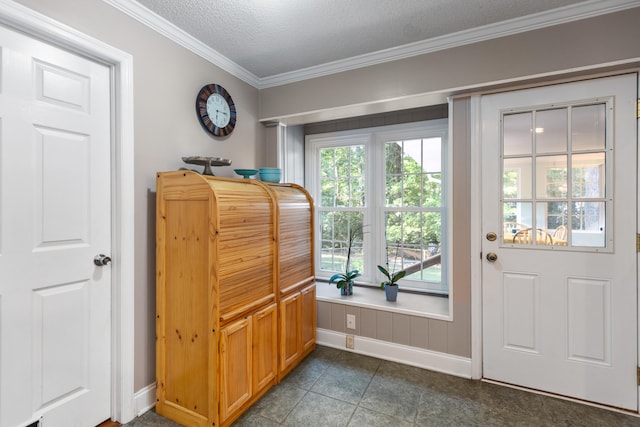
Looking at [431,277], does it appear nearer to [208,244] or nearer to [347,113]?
[347,113]

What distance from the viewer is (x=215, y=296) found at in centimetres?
158

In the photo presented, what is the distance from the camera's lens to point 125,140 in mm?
1707

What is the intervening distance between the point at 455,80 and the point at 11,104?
2505 millimetres

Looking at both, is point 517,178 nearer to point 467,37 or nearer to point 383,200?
point 467,37

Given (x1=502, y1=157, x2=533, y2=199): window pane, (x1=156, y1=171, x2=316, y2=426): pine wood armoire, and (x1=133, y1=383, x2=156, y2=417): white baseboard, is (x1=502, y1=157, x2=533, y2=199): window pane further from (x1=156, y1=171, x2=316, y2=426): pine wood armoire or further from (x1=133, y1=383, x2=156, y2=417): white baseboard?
(x1=133, y1=383, x2=156, y2=417): white baseboard

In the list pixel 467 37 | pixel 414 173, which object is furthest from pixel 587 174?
pixel 414 173

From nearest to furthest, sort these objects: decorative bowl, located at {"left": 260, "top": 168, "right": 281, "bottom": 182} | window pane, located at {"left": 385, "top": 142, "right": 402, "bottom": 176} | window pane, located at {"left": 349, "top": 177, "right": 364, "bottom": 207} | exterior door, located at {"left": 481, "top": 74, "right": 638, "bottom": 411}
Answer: exterior door, located at {"left": 481, "top": 74, "right": 638, "bottom": 411}, decorative bowl, located at {"left": 260, "top": 168, "right": 281, "bottom": 182}, window pane, located at {"left": 385, "top": 142, "right": 402, "bottom": 176}, window pane, located at {"left": 349, "top": 177, "right": 364, "bottom": 207}

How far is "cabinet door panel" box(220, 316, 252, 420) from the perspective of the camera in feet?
5.30

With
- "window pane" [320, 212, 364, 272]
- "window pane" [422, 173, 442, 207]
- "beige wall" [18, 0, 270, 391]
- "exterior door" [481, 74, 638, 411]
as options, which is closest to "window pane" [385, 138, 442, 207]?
"window pane" [422, 173, 442, 207]

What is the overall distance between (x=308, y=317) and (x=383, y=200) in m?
1.38

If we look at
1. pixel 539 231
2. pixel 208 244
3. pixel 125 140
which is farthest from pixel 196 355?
pixel 539 231

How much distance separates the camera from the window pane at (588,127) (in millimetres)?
1869

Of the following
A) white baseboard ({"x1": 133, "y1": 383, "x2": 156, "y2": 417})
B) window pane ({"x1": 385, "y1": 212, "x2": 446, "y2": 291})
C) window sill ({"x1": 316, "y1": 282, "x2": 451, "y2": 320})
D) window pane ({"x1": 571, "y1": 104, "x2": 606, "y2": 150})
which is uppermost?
window pane ({"x1": 571, "y1": 104, "x2": 606, "y2": 150})

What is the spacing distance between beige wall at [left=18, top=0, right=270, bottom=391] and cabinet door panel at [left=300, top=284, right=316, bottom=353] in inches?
40.9
